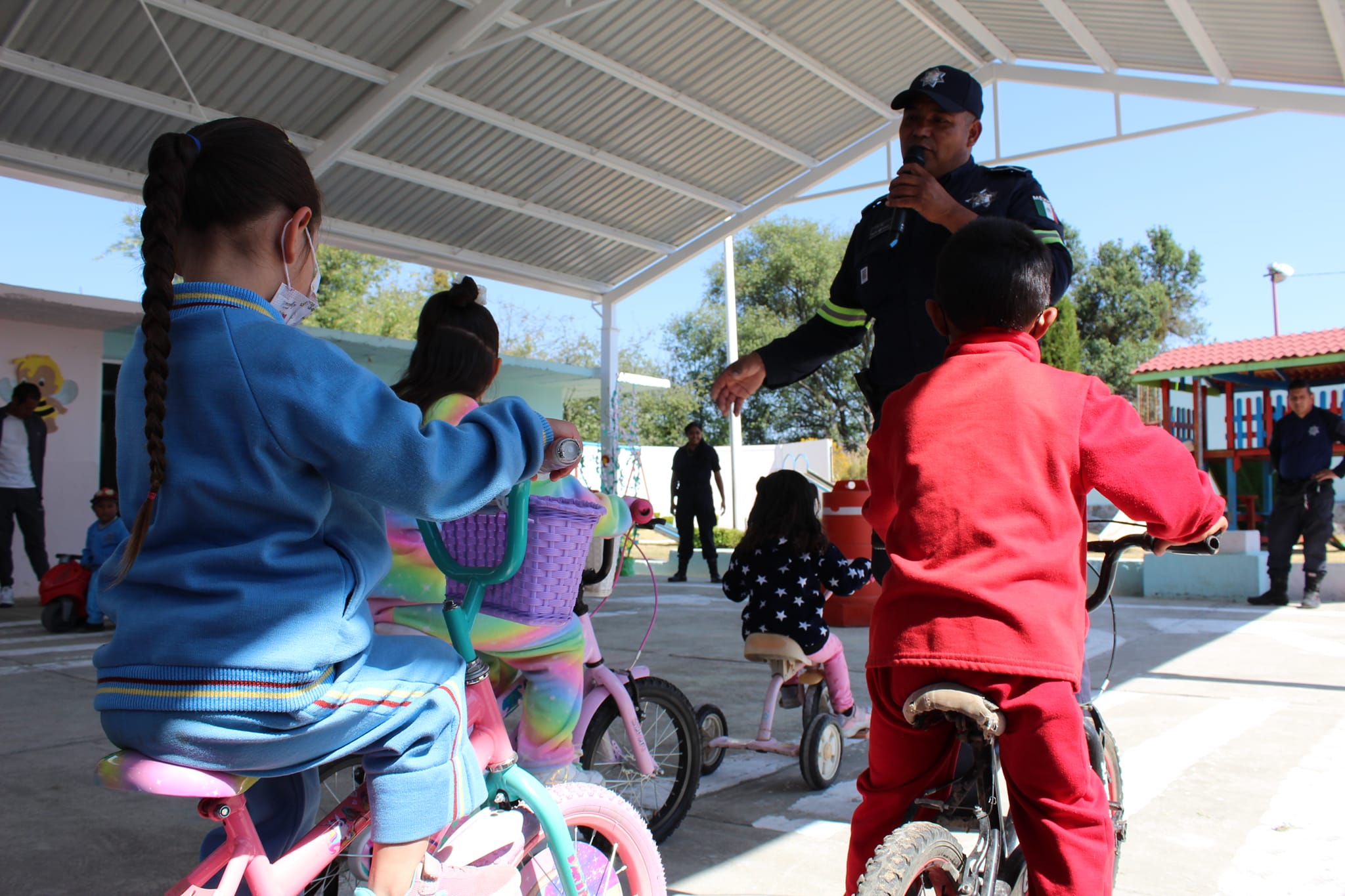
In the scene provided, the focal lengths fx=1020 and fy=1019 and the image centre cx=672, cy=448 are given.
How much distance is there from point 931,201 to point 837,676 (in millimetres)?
2162

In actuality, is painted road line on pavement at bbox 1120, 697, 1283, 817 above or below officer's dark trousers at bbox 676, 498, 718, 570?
below

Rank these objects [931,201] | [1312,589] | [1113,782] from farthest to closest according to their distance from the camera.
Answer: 1. [1312,589]
2. [931,201]
3. [1113,782]

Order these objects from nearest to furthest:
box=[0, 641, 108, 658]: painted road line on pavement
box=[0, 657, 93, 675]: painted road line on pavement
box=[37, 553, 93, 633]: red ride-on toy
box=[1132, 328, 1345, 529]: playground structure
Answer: box=[0, 657, 93, 675]: painted road line on pavement, box=[0, 641, 108, 658]: painted road line on pavement, box=[37, 553, 93, 633]: red ride-on toy, box=[1132, 328, 1345, 529]: playground structure

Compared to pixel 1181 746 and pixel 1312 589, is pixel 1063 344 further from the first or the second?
pixel 1181 746

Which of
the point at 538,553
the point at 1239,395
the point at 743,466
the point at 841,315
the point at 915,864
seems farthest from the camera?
the point at 743,466

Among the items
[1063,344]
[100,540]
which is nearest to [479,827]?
[100,540]

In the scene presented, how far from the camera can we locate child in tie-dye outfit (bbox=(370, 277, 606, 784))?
250cm

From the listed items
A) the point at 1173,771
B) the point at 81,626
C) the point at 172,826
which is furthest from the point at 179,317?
the point at 81,626

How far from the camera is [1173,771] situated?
13.0 feet

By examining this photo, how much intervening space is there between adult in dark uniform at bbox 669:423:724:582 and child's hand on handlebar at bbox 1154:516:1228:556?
1005 centimetres

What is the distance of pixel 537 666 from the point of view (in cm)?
256

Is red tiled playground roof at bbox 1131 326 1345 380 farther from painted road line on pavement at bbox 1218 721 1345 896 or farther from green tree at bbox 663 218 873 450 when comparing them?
green tree at bbox 663 218 873 450

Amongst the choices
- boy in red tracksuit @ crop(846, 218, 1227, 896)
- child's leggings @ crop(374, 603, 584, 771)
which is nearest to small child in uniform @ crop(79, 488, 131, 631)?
child's leggings @ crop(374, 603, 584, 771)

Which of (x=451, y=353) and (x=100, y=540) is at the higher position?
(x=451, y=353)
